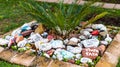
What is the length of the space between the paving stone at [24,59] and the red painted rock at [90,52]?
708 millimetres

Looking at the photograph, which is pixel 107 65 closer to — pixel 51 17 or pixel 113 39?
pixel 113 39

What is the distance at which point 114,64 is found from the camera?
3.67 meters

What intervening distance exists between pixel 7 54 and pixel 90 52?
119cm

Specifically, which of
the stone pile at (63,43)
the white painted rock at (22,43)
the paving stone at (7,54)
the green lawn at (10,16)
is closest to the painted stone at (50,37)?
the stone pile at (63,43)

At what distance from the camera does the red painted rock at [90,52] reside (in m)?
3.79

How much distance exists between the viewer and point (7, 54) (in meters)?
3.97

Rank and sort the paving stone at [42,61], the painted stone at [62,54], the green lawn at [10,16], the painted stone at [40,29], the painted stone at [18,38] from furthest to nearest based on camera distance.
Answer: the green lawn at [10,16] < the painted stone at [40,29] < the painted stone at [18,38] < the painted stone at [62,54] < the paving stone at [42,61]

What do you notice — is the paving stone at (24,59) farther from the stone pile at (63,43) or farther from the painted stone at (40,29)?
the painted stone at (40,29)

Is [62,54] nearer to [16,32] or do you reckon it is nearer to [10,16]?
[16,32]

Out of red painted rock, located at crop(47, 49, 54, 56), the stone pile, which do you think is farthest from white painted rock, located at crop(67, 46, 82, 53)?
red painted rock, located at crop(47, 49, 54, 56)

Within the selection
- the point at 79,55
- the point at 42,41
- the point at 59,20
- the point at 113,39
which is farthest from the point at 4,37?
the point at 113,39

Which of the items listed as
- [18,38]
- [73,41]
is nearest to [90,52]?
[73,41]

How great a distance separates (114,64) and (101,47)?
0.40 meters

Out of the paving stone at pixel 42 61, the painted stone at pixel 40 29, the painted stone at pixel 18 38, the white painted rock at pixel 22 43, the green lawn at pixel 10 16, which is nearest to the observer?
the paving stone at pixel 42 61
